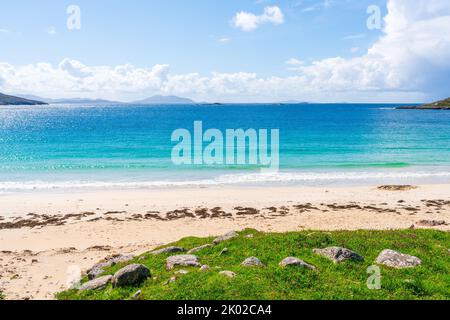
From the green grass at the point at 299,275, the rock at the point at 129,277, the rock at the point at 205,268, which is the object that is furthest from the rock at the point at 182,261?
the rock at the point at 129,277

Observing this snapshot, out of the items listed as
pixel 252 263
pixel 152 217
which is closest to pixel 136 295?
pixel 252 263

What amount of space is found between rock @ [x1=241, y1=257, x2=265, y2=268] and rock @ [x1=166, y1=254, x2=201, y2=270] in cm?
173

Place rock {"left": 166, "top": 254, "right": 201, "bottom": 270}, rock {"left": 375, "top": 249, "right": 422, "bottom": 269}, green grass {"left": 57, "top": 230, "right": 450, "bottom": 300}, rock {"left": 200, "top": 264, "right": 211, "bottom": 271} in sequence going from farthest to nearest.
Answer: rock {"left": 166, "top": 254, "right": 201, "bottom": 270}, rock {"left": 375, "top": 249, "right": 422, "bottom": 269}, rock {"left": 200, "top": 264, "right": 211, "bottom": 271}, green grass {"left": 57, "top": 230, "right": 450, "bottom": 300}

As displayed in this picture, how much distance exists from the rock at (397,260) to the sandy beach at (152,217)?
372 inches

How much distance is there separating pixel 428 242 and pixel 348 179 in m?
25.0

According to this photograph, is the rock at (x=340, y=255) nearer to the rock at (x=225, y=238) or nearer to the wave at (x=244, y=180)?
the rock at (x=225, y=238)

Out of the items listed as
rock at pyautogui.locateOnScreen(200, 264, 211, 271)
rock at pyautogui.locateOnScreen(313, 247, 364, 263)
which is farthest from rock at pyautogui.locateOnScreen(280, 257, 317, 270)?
rock at pyautogui.locateOnScreen(200, 264, 211, 271)

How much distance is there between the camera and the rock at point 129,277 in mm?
10867

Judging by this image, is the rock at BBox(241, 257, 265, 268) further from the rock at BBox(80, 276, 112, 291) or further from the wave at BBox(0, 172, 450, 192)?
the wave at BBox(0, 172, 450, 192)

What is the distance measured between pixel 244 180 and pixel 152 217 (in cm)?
1531

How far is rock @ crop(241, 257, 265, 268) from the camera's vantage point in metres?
11.7

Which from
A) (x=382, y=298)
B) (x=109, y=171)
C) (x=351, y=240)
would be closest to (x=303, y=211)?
(x=351, y=240)

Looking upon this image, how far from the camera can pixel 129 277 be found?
432 inches

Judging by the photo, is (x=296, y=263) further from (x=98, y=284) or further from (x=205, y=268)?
(x=98, y=284)
